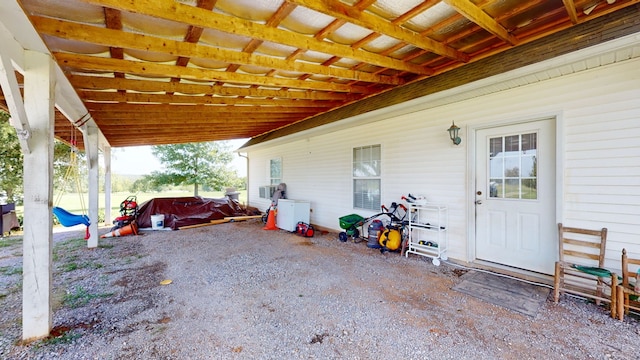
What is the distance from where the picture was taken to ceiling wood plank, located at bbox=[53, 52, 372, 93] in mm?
2775

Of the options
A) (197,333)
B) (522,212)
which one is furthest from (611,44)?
(197,333)

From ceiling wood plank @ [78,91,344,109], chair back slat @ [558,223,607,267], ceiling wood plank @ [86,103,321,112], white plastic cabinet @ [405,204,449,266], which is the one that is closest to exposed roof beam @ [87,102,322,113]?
ceiling wood plank @ [86,103,321,112]

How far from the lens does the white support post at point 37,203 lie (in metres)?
2.21

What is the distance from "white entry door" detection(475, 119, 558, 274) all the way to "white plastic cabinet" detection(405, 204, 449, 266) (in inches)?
19.8

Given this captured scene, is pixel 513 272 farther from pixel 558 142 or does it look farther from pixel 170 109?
pixel 170 109

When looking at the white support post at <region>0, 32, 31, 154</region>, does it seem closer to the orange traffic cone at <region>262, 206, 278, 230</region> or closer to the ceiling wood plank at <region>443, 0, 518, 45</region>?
the ceiling wood plank at <region>443, 0, 518, 45</region>

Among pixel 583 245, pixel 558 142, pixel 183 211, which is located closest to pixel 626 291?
pixel 583 245

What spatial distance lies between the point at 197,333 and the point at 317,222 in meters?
4.94

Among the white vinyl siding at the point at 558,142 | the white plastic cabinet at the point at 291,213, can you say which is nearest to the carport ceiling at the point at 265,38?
the white vinyl siding at the point at 558,142

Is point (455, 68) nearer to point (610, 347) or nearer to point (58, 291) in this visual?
point (610, 347)

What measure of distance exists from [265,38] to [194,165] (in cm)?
1209

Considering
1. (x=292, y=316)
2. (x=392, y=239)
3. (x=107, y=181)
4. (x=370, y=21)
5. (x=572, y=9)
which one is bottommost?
(x=292, y=316)

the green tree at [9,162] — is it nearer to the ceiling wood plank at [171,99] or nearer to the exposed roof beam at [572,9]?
the ceiling wood plank at [171,99]

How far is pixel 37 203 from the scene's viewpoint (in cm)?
223
